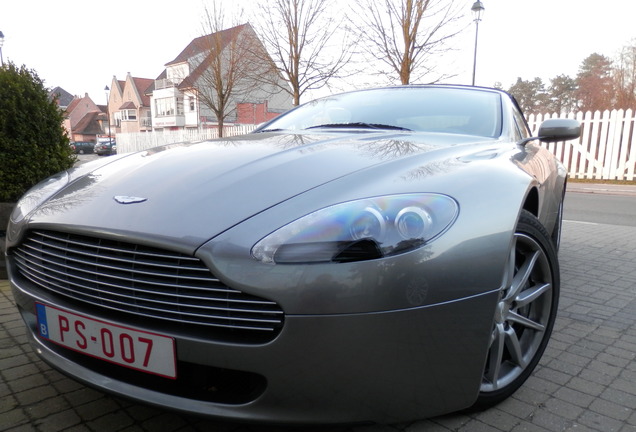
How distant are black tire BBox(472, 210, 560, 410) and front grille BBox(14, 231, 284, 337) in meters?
0.92

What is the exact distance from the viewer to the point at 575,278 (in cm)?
369

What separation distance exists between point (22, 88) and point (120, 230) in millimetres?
3237

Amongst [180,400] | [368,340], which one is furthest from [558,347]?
[180,400]

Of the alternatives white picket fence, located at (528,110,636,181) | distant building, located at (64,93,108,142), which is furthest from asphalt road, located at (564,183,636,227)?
distant building, located at (64,93,108,142)

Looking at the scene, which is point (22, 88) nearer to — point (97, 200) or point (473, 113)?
point (97, 200)

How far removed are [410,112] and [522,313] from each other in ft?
4.36

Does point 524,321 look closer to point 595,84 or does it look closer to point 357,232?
point 357,232

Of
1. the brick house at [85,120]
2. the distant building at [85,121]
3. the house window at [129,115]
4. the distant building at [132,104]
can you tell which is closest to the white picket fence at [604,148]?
the distant building at [132,104]

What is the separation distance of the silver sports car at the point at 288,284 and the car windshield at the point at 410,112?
0.86 meters

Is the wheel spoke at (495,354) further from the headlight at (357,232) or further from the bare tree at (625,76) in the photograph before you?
the bare tree at (625,76)

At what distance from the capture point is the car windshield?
255 cm

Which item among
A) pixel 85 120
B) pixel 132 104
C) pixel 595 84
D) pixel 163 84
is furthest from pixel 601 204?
pixel 85 120

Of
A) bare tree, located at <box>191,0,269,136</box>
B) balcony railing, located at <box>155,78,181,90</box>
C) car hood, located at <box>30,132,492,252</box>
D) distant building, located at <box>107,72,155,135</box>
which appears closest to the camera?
car hood, located at <box>30,132,492,252</box>

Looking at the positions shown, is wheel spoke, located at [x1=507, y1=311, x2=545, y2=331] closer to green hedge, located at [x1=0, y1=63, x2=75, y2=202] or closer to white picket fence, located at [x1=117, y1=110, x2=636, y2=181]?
green hedge, located at [x1=0, y1=63, x2=75, y2=202]
